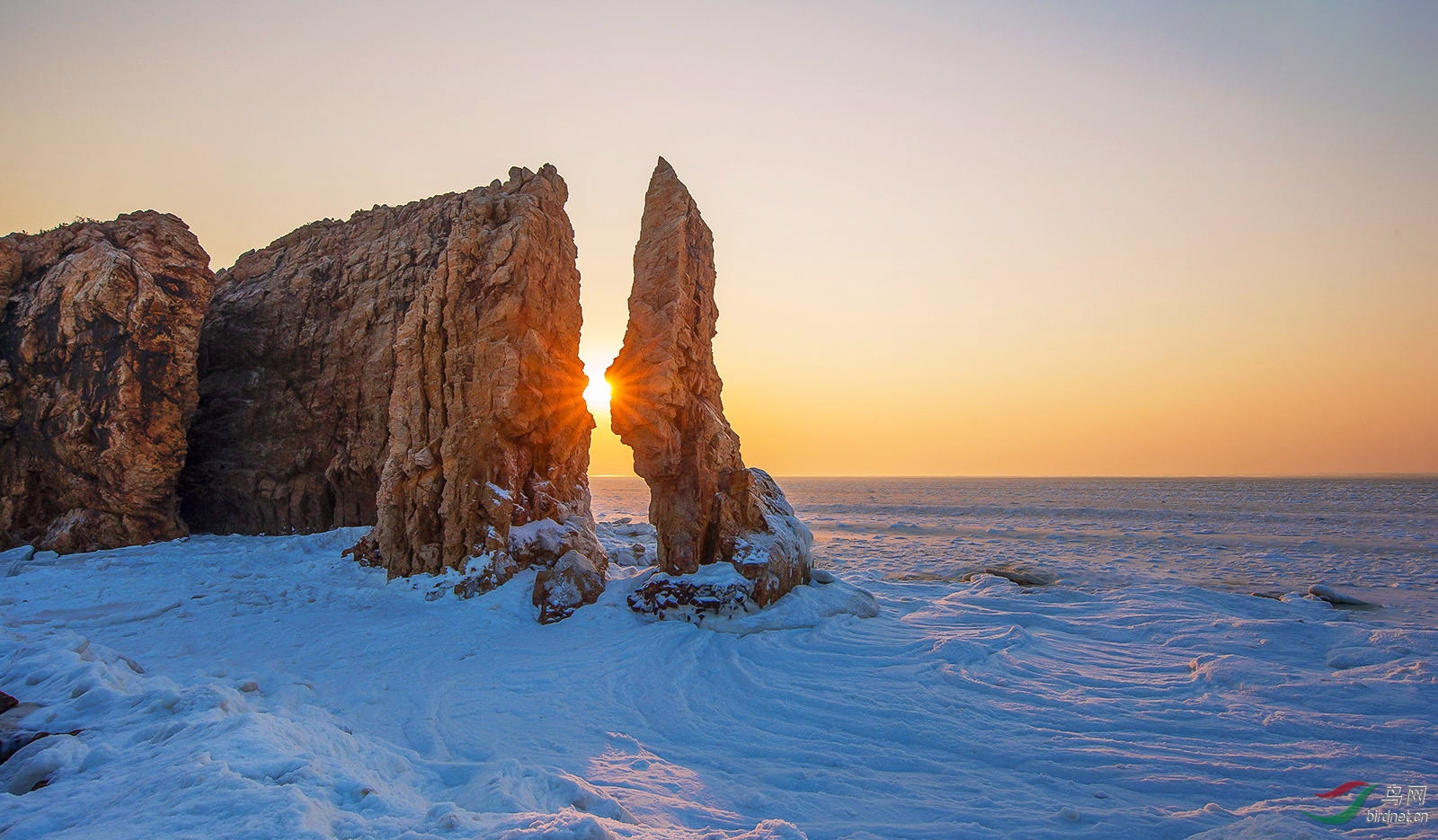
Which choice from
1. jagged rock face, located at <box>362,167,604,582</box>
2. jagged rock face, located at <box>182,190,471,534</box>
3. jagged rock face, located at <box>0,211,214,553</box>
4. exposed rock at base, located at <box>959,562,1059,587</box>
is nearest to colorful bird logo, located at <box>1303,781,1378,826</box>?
exposed rock at base, located at <box>959,562,1059,587</box>

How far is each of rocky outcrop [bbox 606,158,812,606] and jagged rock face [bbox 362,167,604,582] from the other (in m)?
2.47

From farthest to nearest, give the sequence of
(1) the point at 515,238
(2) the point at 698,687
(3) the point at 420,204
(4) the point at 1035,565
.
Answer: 1. (3) the point at 420,204
2. (4) the point at 1035,565
3. (1) the point at 515,238
4. (2) the point at 698,687

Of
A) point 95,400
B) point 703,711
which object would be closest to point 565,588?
point 703,711

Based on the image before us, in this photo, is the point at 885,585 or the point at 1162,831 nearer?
the point at 1162,831

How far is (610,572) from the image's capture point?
14539mm

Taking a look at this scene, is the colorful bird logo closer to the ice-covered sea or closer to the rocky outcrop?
the ice-covered sea

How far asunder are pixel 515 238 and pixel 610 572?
26.7 ft

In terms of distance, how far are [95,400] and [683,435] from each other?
56.8 ft

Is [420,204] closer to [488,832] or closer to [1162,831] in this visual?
[488,832]

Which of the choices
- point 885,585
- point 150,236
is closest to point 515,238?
point 885,585

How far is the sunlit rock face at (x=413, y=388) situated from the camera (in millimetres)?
13852

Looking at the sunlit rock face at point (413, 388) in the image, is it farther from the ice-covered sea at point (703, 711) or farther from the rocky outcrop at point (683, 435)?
the rocky outcrop at point (683, 435)

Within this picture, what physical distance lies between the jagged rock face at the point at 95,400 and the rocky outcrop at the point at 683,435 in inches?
576

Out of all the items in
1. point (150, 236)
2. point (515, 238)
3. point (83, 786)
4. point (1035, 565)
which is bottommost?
point (1035, 565)
